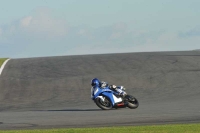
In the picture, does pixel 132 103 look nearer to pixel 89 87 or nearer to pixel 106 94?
pixel 106 94

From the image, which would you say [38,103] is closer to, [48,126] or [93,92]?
[93,92]

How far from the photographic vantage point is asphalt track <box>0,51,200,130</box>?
56.9 ft

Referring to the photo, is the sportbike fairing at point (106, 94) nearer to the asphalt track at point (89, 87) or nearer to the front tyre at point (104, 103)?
the front tyre at point (104, 103)

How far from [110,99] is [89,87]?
8516 mm

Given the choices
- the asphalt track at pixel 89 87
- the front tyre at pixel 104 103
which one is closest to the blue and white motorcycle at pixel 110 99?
the front tyre at pixel 104 103

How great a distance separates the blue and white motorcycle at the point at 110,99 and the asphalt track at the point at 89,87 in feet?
1.33

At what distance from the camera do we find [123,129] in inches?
535

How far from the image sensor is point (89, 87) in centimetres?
3100

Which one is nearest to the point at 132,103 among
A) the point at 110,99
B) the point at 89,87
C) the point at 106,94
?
the point at 110,99

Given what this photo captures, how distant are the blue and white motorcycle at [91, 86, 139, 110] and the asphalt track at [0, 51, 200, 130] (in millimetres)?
404

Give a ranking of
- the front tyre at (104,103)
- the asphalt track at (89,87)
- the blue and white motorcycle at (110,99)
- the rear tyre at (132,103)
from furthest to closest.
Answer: the front tyre at (104,103) < the blue and white motorcycle at (110,99) < the rear tyre at (132,103) < the asphalt track at (89,87)

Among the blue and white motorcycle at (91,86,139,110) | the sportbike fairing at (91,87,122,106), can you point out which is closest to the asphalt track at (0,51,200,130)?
the blue and white motorcycle at (91,86,139,110)

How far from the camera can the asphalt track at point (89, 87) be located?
17.3m

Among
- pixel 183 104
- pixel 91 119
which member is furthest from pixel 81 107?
pixel 91 119
